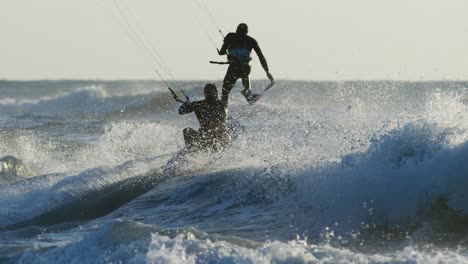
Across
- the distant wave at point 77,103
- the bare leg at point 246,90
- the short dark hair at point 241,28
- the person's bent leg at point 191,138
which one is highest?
the short dark hair at point 241,28

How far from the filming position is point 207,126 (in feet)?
52.8

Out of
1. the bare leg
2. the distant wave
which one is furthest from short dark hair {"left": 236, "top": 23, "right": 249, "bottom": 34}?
the distant wave

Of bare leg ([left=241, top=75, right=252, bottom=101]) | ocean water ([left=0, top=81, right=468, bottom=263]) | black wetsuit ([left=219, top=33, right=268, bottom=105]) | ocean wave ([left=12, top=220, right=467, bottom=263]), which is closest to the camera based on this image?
ocean wave ([left=12, top=220, right=467, bottom=263])

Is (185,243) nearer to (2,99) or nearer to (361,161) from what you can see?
(361,161)

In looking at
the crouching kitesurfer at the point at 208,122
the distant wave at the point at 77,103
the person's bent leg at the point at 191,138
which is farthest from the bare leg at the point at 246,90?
the distant wave at the point at 77,103

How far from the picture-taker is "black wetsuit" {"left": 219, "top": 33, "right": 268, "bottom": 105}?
17312 mm

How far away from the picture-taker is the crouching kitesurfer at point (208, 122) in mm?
15898

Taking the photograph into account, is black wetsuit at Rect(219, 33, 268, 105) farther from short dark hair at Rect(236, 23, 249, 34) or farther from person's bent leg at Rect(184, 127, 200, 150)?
person's bent leg at Rect(184, 127, 200, 150)

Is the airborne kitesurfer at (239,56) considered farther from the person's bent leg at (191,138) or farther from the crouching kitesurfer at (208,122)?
the person's bent leg at (191,138)

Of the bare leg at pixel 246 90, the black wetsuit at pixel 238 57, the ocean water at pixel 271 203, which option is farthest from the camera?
the bare leg at pixel 246 90

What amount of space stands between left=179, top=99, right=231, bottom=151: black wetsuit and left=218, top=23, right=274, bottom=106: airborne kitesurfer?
902 mm

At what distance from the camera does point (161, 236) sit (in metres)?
9.20

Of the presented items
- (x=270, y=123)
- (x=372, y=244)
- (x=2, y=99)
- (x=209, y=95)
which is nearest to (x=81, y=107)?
(x=2, y=99)

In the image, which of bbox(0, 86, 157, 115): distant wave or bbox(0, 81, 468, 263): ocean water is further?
bbox(0, 86, 157, 115): distant wave
